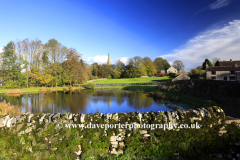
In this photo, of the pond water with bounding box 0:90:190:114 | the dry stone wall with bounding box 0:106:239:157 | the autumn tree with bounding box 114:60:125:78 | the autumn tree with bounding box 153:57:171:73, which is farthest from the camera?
the autumn tree with bounding box 153:57:171:73

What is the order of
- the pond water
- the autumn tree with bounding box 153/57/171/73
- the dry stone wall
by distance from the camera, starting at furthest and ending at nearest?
the autumn tree with bounding box 153/57/171/73
the pond water
the dry stone wall

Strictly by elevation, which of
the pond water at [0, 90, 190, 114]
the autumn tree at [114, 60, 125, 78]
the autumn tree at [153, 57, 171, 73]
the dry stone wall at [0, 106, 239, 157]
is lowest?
the pond water at [0, 90, 190, 114]

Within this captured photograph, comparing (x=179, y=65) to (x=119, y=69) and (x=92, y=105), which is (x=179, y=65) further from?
(x=92, y=105)

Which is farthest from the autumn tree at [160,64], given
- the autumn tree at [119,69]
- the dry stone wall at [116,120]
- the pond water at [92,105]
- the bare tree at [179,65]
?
the dry stone wall at [116,120]

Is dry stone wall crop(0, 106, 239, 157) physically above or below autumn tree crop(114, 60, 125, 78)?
below

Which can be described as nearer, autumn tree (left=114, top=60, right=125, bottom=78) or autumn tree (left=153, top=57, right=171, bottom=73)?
autumn tree (left=114, top=60, right=125, bottom=78)

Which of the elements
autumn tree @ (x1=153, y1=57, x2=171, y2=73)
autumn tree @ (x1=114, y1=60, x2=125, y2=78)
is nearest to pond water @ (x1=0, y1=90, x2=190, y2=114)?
autumn tree @ (x1=114, y1=60, x2=125, y2=78)

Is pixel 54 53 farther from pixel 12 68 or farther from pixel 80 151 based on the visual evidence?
pixel 80 151

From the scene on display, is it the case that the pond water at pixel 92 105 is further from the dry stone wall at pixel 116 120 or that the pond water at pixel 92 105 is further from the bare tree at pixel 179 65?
the bare tree at pixel 179 65

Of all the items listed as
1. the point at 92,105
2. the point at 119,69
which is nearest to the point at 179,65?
the point at 119,69

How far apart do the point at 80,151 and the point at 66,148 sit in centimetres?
40

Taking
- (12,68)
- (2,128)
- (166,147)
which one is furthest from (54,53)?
(166,147)

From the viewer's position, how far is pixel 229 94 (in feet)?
43.7

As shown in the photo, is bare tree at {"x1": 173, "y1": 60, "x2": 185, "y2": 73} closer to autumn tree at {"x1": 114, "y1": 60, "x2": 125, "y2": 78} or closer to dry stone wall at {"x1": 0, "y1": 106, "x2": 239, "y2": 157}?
autumn tree at {"x1": 114, "y1": 60, "x2": 125, "y2": 78}
